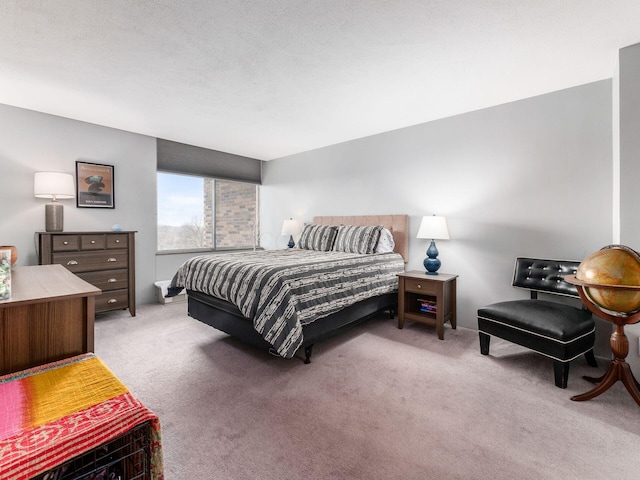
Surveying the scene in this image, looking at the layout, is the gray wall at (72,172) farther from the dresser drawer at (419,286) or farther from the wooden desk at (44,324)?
the dresser drawer at (419,286)

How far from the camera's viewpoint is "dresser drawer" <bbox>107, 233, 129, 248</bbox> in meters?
3.68

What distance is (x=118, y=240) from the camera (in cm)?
374

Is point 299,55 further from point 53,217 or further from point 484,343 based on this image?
point 53,217

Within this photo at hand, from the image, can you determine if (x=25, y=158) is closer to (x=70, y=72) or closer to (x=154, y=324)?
(x=70, y=72)

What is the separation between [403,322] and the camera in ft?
11.3

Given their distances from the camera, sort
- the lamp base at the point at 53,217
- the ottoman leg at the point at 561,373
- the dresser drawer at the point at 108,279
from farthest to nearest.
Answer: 1. the dresser drawer at the point at 108,279
2. the lamp base at the point at 53,217
3. the ottoman leg at the point at 561,373

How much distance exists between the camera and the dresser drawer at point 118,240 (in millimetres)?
3678

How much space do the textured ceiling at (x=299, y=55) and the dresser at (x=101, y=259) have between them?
4.76 ft

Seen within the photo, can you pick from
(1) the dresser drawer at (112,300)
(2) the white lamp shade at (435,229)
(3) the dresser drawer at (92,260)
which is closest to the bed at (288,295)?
(2) the white lamp shade at (435,229)

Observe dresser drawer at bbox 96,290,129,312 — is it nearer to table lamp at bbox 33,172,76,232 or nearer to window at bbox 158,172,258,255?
table lamp at bbox 33,172,76,232

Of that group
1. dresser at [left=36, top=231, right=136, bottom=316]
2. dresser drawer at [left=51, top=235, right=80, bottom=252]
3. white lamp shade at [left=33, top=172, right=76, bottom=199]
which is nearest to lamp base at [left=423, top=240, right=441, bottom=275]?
dresser at [left=36, top=231, right=136, bottom=316]

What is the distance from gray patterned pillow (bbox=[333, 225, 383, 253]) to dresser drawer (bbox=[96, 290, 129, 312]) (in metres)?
2.73

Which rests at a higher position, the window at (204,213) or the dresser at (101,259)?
the window at (204,213)

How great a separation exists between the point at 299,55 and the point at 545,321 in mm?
2725
